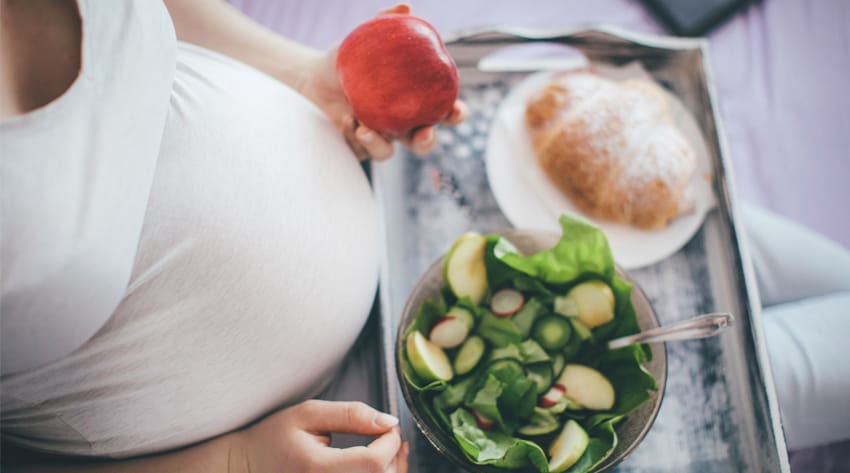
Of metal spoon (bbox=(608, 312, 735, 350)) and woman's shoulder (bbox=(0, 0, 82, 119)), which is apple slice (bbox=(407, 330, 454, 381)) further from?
woman's shoulder (bbox=(0, 0, 82, 119))

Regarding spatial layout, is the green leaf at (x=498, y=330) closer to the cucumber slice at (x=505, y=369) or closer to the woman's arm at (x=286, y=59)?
the cucumber slice at (x=505, y=369)

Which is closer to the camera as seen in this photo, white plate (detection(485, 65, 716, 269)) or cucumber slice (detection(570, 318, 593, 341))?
cucumber slice (detection(570, 318, 593, 341))

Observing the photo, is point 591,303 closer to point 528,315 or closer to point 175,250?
point 528,315

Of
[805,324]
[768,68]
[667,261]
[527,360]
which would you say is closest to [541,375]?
[527,360]

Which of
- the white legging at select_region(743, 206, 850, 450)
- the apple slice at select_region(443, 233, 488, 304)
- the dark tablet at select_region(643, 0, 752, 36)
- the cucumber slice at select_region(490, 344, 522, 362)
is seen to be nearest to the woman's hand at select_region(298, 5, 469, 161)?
the apple slice at select_region(443, 233, 488, 304)

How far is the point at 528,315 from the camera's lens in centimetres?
53

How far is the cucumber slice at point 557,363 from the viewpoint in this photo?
51 centimetres

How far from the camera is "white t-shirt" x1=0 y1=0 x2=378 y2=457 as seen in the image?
1.02 feet

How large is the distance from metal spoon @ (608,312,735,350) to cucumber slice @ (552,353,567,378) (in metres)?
0.06

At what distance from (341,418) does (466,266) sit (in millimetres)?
175

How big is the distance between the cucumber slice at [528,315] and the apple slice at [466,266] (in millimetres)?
44

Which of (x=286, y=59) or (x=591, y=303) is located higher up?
(x=286, y=59)

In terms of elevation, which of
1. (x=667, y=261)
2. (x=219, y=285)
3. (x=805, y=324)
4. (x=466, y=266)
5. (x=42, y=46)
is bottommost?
(x=805, y=324)

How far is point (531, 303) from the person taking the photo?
530 mm
